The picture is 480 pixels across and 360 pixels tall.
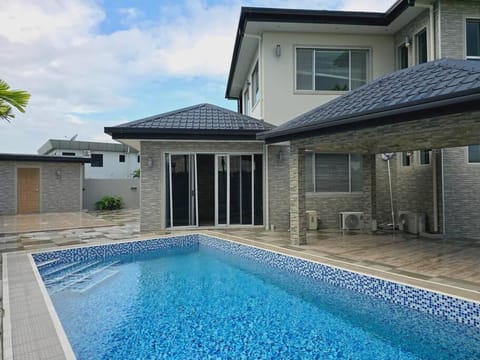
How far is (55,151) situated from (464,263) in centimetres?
3252

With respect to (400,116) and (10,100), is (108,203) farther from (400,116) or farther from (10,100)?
(400,116)

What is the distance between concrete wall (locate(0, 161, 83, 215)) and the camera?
2008 centimetres

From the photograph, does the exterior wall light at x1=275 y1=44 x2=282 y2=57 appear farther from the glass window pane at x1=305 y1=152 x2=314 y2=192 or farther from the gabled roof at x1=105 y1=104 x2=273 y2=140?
the glass window pane at x1=305 y1=152 x2=314 y2=192

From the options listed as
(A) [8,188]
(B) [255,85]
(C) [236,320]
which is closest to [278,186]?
(B) [255,85]

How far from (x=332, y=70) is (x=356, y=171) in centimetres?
407

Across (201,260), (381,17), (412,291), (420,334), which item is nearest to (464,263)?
(412,291)

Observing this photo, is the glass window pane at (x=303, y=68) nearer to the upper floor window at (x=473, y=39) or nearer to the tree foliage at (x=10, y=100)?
the upper floor window at (x=473, y=39)

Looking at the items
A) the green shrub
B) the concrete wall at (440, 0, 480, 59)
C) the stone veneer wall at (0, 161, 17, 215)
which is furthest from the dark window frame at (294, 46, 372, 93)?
the stone veneer wall at (0, 161, 17, 215)

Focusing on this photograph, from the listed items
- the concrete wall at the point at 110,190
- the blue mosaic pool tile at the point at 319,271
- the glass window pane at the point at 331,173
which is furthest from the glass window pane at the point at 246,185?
the concrete wall at the point at 110,190

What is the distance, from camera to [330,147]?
33.1 ft

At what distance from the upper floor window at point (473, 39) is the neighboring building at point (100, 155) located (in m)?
29.1

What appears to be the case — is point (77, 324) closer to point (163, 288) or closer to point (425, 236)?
point (163, 288)

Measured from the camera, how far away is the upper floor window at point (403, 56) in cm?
1302

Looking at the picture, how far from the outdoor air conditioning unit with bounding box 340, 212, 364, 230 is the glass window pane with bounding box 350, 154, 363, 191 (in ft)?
4.75
